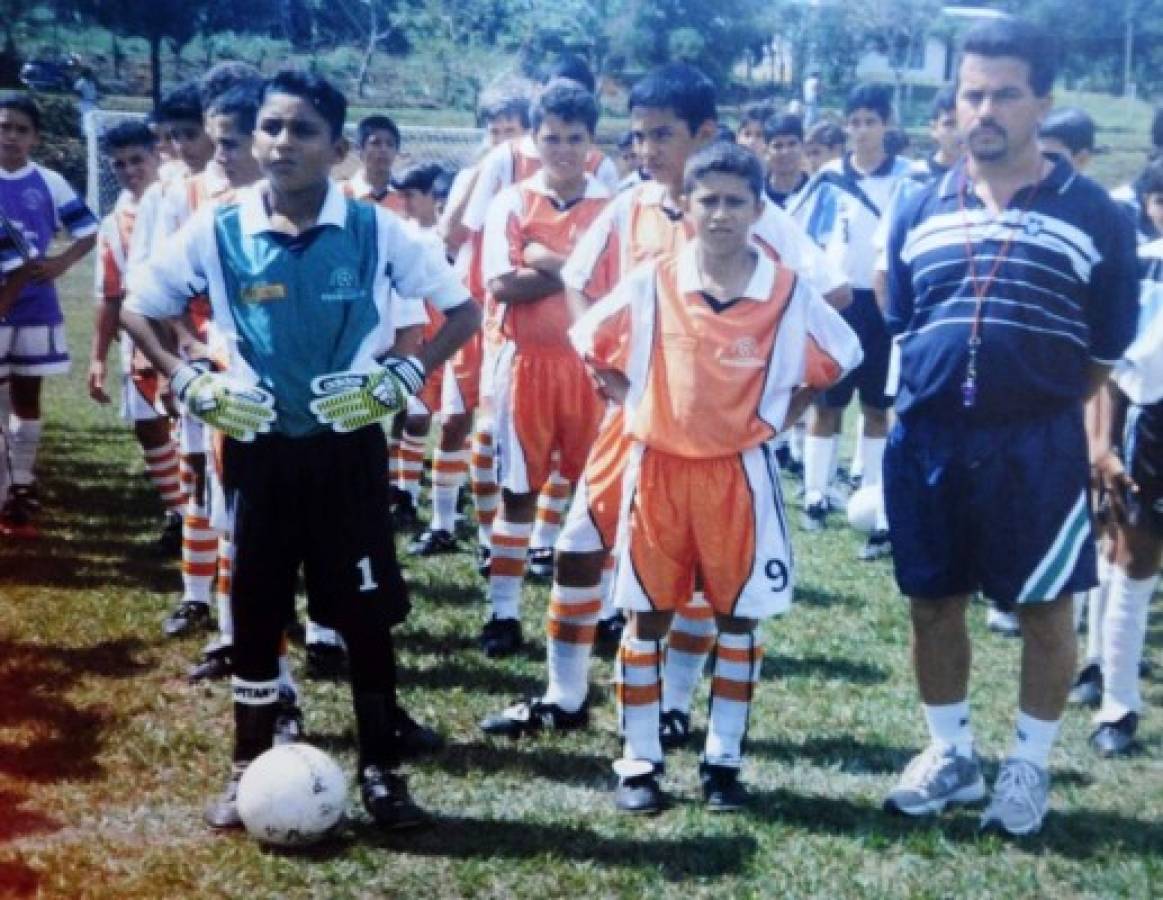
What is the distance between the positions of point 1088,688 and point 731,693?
2.05 m

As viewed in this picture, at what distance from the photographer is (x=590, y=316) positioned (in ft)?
15.2

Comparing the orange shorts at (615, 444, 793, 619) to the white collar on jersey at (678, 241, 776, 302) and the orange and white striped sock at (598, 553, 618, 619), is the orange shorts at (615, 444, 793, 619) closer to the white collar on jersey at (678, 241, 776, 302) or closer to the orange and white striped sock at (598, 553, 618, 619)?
the white collar on jersey at (678, 241, 776, 302)

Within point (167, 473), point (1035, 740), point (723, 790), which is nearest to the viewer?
point (1035, 740)

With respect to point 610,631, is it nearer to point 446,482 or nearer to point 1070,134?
point 446,482

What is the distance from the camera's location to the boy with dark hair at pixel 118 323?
298 inches

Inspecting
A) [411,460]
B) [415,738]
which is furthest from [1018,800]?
[411,460]

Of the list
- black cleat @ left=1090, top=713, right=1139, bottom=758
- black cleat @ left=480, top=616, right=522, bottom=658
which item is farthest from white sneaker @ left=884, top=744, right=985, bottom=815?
black cleat @ left=480, top=616, right=522, bottom=658

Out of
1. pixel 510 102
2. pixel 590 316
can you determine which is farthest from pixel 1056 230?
pixel 510 102

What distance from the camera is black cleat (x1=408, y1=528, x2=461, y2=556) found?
8133 mm

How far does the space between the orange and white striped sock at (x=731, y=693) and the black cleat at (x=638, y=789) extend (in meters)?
0.21

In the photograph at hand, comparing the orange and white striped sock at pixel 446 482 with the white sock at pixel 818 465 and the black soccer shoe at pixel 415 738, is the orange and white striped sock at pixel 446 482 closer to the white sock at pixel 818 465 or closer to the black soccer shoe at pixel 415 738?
the white sock at pixel 818 465

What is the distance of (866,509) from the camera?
8555mm

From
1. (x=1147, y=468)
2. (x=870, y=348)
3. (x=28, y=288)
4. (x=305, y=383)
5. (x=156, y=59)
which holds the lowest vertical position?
(x=870, y=348)

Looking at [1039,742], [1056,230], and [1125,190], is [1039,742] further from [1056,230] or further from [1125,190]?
[1125,190]
